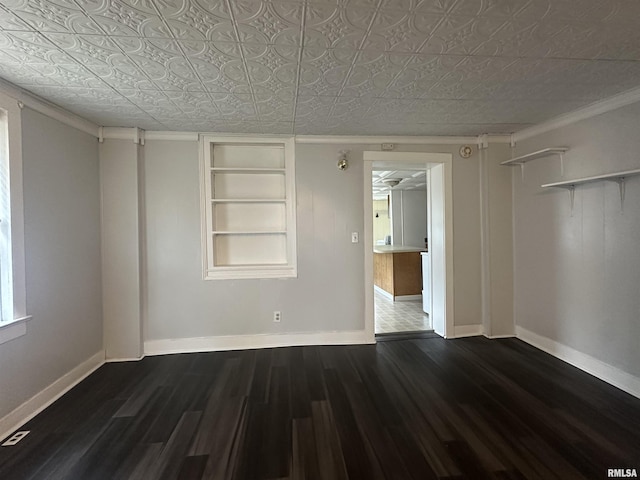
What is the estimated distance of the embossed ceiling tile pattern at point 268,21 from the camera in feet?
4.40

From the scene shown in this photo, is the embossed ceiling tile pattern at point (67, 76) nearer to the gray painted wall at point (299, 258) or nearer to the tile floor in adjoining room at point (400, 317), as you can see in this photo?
the gray painted wall at point (299, 258)

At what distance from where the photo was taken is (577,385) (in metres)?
2.39

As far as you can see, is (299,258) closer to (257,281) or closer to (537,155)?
(257,281)

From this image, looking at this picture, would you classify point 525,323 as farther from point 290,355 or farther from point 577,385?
point 290,355

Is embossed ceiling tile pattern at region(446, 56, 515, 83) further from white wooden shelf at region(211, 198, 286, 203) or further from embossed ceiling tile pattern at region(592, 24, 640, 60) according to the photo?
white wooden shelf at region(211, 198, 286, 203)

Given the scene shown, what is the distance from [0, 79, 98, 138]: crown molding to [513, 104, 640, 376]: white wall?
4461 millimetres

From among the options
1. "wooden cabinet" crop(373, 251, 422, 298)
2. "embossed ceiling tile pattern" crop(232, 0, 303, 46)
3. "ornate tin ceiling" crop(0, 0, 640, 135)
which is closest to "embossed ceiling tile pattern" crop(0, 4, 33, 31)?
"ornate tin ceiling" crop(0, 0, 640, 135)

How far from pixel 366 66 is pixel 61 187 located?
261cm

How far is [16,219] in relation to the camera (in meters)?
2.04

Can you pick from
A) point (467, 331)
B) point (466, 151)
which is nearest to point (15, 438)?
point (467, 331)

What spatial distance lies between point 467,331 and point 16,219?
4.31m

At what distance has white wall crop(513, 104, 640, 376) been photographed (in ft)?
Result: 7.54

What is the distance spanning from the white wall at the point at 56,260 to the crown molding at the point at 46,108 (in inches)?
2.2

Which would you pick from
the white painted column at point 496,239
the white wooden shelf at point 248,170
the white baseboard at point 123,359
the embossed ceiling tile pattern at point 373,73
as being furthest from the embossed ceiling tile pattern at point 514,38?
the white baseboard at point 123,359
